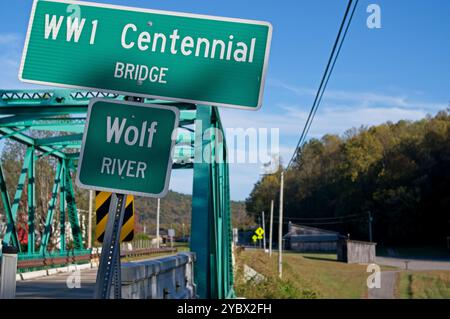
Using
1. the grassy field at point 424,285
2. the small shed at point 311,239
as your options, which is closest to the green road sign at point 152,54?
the grassy field at point 424,285

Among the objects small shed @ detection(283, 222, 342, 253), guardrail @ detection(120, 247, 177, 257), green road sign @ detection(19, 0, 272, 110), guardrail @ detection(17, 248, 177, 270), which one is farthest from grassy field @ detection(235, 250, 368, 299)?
small shed @ detection(283, 222, 342, 253)

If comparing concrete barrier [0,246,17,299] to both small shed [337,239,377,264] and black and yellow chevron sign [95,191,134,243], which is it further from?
small shed [337,239,377,264]

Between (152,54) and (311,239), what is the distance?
88636mm

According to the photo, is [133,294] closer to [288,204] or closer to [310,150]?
[310,150]

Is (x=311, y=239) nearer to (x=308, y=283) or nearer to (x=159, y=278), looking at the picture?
(x=308, y=283)

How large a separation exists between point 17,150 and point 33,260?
18754mm

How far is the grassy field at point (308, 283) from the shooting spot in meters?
25.2

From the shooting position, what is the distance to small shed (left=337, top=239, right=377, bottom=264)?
49.7 m

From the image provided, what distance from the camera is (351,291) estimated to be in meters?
32.3

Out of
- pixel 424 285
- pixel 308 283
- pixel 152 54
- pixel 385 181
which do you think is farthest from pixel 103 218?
pixel 385 181

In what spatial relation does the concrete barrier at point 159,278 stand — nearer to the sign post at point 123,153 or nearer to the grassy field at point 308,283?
the sign post at point 123,153

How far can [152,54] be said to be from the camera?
4.03 m
